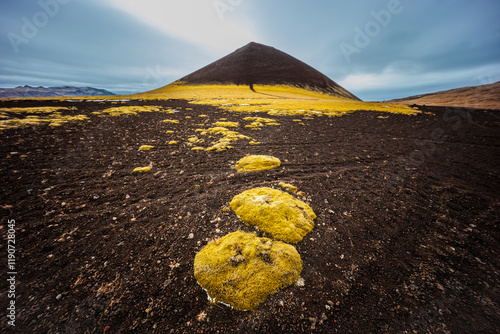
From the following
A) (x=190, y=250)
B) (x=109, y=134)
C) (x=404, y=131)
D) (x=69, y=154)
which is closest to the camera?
(x=190, y=250)

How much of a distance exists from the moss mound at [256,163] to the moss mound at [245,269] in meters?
4.70

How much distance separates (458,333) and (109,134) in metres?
19.4

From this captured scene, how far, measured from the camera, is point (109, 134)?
1385 cm

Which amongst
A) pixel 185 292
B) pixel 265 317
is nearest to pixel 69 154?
pixel 185 292

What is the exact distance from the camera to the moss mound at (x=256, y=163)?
9039 millimetres

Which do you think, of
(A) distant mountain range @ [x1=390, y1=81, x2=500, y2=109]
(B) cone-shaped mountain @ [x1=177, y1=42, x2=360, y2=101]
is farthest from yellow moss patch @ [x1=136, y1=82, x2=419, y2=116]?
(A) distant mountain range @ [x1=390, y1=81, x2=500, y2=109]

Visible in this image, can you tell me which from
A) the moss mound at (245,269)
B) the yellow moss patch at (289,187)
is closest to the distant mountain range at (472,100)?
the yellow moss patch at (289,187)

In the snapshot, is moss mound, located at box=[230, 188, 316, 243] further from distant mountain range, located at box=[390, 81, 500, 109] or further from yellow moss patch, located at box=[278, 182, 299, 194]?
distant mountain range, located at box=[390, 81, 500, 109]

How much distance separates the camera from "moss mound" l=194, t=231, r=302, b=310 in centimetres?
354

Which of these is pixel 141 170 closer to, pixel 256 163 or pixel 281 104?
pixel 256 163

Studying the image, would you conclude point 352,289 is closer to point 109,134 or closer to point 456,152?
point 456,152

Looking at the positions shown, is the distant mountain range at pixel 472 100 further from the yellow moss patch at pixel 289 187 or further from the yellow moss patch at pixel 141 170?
the yellow moss patch at pixel 141 170

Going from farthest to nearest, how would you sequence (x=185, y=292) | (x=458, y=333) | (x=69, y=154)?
(x=69, y=154) → (x=185, y=292) → (x=458, y=333)

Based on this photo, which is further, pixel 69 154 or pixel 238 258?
pixel 69 154
